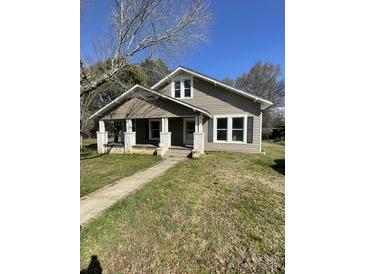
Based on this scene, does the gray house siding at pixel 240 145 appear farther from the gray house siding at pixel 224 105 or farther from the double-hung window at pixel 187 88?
the double-hung window at pixel 187 88

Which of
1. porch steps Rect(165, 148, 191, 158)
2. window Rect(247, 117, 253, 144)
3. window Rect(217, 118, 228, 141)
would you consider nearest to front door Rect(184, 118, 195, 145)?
window Rect(217, 118, 228, 141)

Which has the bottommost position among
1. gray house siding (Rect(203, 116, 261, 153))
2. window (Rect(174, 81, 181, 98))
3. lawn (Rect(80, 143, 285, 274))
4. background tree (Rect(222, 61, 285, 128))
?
lawn (Rect(80, 143, 285, 274))

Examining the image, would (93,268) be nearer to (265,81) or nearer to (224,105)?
(224,105)

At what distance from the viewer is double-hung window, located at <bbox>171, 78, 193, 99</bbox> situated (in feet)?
39.1

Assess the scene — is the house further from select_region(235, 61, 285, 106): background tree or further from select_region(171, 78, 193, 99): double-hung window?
select_region(235, 61, 285, 106): background tree

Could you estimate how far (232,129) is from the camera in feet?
36.2

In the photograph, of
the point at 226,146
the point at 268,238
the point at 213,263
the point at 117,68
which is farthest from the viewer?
the point at 226,146

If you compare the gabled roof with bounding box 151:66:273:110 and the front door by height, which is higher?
the gabled roof with bounding box 151:66:273:110

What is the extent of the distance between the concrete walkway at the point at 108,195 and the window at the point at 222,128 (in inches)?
231

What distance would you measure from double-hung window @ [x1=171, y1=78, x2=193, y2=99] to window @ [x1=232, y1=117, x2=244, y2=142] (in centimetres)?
329
